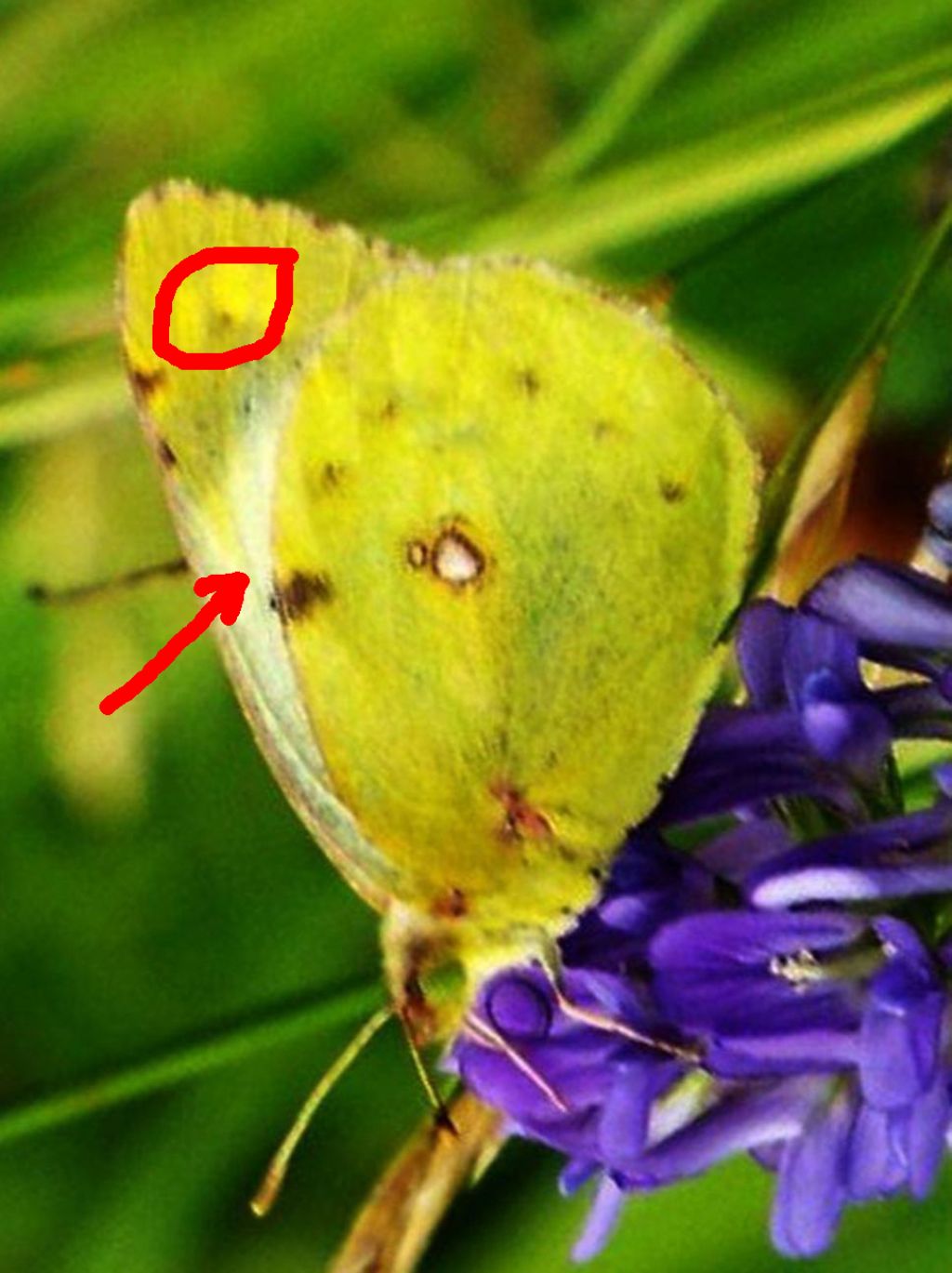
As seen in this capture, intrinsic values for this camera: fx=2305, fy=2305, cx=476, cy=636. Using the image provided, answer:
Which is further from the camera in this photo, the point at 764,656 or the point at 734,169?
the point at 734,169

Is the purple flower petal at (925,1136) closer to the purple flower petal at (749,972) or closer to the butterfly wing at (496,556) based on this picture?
the purple flower petal at (749,972)

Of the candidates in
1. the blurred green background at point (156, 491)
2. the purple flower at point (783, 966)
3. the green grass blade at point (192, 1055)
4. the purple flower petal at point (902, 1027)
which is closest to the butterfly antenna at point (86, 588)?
the blurred green background at point (156, 491)

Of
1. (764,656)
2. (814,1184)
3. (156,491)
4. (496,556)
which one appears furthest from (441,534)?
(156,491)

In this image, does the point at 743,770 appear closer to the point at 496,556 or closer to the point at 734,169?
the point at 496,556

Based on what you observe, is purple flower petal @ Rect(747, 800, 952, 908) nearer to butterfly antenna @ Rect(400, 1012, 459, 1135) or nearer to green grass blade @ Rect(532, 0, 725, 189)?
butterfly antenna @ Rect(400, 1012, 459, 1135)

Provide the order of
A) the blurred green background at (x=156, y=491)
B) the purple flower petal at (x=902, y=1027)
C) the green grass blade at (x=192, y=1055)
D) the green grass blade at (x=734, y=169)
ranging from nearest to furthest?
the purple flower petal at (x=902, y=1027), the green grass blade at (x=192, y=1055), the green grass blade at (x=734, y=169), the blurred green background at (x=156, y=491)

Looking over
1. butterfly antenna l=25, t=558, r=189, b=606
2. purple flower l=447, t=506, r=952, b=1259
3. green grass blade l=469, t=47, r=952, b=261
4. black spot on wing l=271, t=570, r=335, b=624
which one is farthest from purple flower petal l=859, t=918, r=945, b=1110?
butterfly antenna l=25, t=558, r=189, b=606
